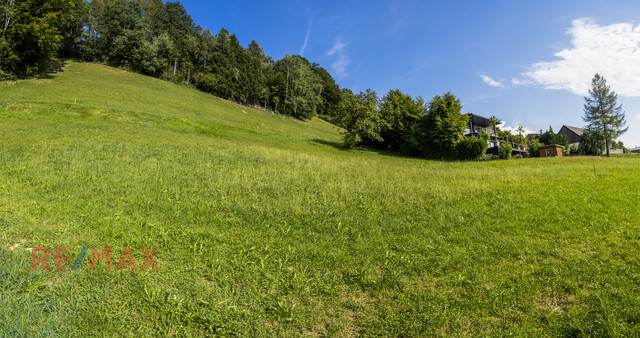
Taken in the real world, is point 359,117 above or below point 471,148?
above

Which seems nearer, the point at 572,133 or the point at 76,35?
the point at 76,35

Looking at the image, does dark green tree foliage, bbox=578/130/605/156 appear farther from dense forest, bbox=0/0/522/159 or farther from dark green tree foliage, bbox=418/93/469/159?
dark green tree foliage, bbox=418/93/469/159

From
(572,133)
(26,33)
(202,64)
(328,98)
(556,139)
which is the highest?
(202,64)

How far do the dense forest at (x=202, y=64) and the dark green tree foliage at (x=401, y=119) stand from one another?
161mm

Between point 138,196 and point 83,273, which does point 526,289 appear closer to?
point 83,273

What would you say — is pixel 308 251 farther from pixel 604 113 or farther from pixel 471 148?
pixel 604 113

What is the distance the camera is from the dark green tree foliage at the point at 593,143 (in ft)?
188

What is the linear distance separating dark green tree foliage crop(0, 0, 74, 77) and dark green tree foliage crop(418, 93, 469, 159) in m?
→ 61.6

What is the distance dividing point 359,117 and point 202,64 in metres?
61.9

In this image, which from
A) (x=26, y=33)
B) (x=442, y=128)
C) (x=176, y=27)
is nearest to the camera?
(x=442, y=128)

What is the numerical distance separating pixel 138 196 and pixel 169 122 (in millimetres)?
23482

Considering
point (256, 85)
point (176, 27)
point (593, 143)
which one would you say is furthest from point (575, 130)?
point (176, 27)

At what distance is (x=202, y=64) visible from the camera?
77.3 meters

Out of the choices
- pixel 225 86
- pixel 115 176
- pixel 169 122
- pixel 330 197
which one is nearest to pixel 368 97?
pixel 169 122
